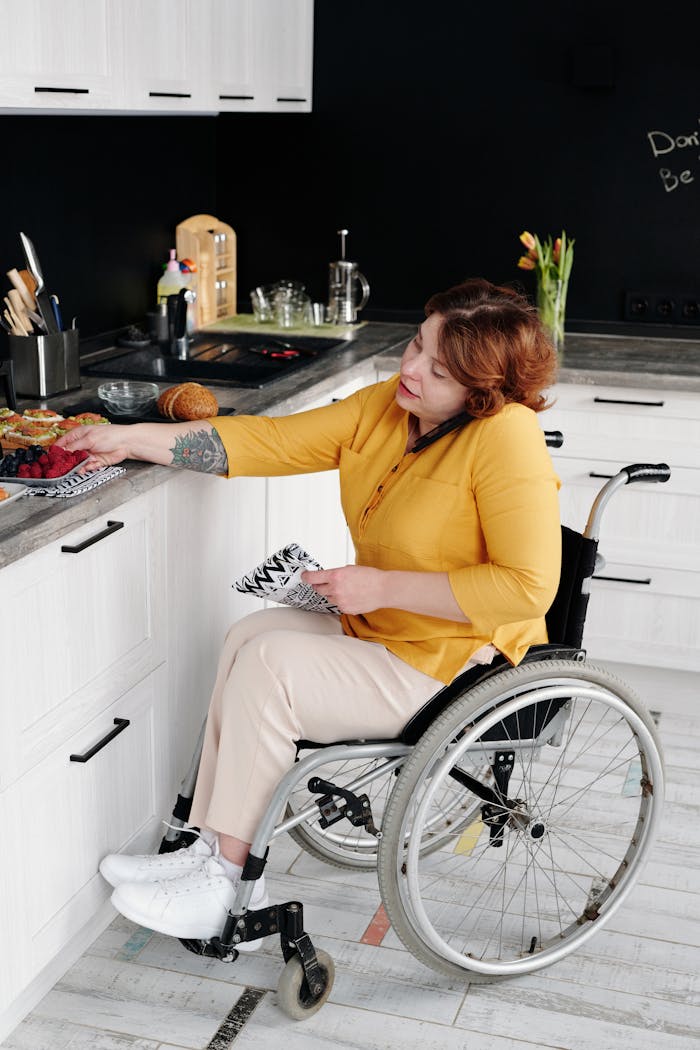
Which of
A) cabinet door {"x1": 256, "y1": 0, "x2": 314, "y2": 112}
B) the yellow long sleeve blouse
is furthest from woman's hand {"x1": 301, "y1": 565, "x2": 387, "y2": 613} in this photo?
cabinet door {"x1": 256, "y1": 0, "x2": 314, "y2": 112}

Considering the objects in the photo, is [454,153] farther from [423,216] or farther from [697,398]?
[697,398]

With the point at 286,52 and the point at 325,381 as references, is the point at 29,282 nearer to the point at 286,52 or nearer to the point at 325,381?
the point at 325,381

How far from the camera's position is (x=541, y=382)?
1.96 m

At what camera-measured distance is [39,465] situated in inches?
76.6

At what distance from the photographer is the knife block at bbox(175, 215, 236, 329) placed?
3.50 meters

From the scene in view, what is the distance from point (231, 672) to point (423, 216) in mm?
2158

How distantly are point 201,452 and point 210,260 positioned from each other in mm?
1601

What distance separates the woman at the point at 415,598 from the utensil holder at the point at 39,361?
55 centimetres

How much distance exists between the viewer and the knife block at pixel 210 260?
3500 millimetres

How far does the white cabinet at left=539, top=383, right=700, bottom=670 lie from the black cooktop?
2.27 ft

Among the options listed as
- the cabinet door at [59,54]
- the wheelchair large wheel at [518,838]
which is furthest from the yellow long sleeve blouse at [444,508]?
the cabinet door at [59,54]

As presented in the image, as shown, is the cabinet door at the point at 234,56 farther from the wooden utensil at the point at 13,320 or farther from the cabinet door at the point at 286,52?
the wooden utensil at the point at 13,320

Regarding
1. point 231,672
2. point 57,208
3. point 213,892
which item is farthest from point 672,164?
point 213,892

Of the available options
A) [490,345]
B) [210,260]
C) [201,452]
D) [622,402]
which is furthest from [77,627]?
[210,260]
